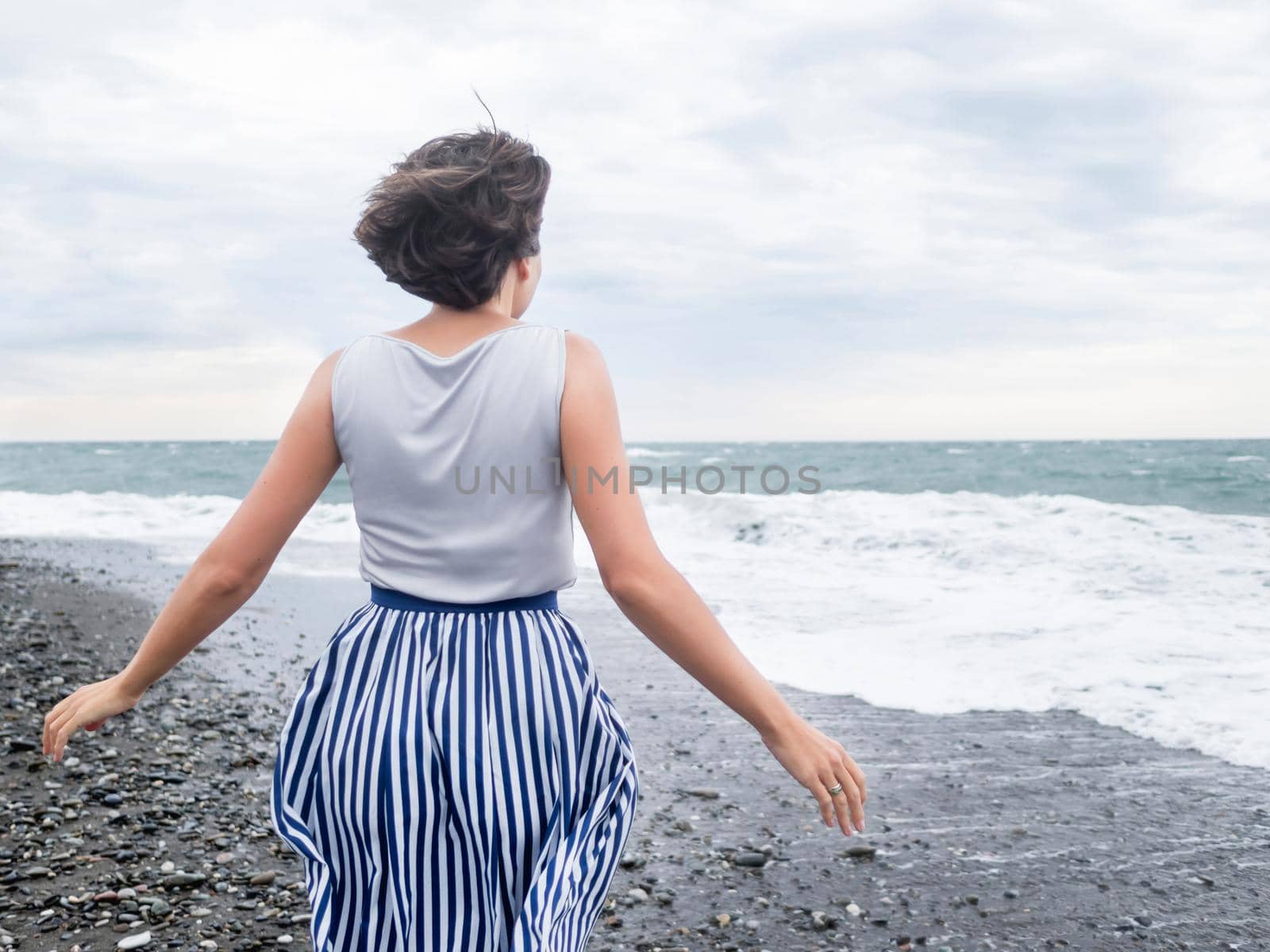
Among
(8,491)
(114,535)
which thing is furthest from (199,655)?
(8,491)

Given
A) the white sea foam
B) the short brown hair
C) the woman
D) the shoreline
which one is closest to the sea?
the white sea foam

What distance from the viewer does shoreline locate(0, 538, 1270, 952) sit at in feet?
11.6

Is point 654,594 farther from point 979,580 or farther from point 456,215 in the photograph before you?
point 979,580

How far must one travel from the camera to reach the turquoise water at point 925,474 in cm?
2633

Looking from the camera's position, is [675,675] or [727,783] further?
[675,675]

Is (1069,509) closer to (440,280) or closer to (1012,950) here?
(1012,950)

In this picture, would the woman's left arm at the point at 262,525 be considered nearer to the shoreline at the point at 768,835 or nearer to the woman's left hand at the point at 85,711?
the woman's left hand at the point at 85,711

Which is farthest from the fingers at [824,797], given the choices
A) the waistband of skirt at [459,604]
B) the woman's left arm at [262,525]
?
the woman's left arm at [262,525]

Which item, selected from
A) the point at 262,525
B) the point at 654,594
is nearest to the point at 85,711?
the point at 262,525

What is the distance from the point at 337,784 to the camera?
1.58 metres

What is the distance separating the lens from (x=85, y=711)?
68.6 inches

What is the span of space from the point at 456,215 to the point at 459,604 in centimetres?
61

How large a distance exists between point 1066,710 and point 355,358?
604 centimetres

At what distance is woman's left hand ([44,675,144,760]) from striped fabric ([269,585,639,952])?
1.15 feet
